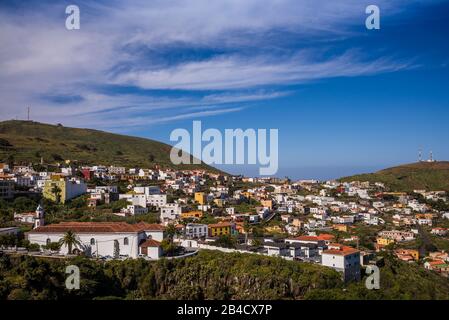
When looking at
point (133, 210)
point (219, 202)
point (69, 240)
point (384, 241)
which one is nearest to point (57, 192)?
point (133, 210)

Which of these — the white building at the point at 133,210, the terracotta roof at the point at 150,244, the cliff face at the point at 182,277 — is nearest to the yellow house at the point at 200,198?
the white building at the point at 133,210

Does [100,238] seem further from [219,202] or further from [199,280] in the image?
[219,202]

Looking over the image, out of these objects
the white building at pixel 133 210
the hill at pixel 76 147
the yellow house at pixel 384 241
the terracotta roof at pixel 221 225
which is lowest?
the yellow house at pixel 384 241

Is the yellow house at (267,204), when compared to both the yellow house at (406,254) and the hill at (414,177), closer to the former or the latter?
the yellow house at (406,254)

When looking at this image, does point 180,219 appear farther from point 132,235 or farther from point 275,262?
point 275,262

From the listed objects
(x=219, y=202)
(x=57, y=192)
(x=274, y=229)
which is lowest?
(x=274, y=229)
